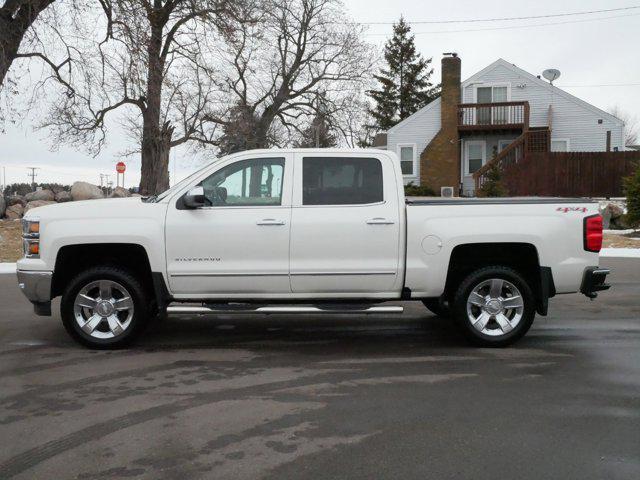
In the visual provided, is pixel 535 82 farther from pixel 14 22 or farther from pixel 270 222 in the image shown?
pixel 270 222

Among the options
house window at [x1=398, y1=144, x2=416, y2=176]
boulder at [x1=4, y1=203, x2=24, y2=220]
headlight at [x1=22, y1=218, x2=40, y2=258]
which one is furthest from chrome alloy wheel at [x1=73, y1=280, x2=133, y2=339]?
house window at [x1=398, y1=144, x2=416, y2=176]

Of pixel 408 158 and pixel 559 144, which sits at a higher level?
pixel 559 144

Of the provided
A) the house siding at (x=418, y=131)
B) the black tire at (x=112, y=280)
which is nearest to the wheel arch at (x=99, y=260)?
the black tire at (x=112, y=280)

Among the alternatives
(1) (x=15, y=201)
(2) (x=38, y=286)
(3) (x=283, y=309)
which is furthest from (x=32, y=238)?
(1) (x=15, y=201)

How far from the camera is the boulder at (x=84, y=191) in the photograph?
30.9m

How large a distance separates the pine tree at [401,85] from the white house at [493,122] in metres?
20.7

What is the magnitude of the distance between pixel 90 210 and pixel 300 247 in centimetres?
215

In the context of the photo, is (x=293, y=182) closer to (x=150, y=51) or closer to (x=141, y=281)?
(x=141, y=281)

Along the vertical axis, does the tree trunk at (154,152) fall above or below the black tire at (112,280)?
above

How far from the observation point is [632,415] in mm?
5059

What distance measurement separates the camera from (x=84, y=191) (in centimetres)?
3117

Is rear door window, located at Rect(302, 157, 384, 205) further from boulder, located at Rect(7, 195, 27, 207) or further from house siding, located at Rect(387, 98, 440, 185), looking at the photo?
house siding, located at Rect(387, 98, 440, 185)

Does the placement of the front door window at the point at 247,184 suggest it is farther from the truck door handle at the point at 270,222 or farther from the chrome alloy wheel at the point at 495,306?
the chrome alloy wheel at the point at 495,306

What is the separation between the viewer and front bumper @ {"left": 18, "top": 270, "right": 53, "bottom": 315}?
7.06m
